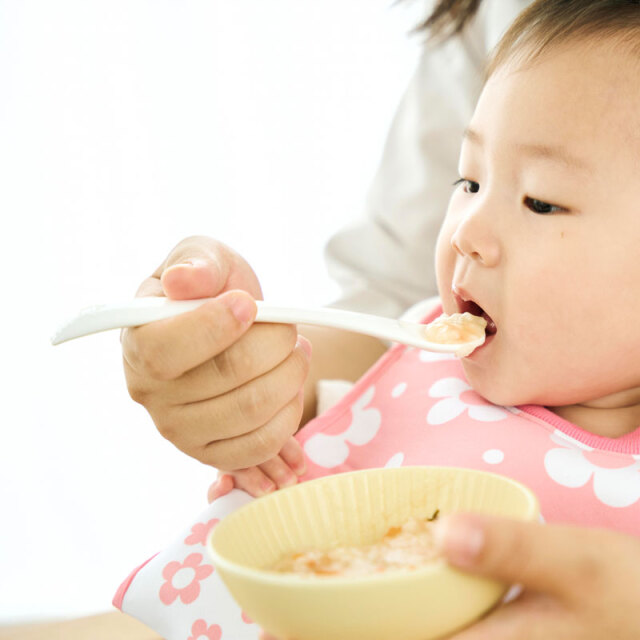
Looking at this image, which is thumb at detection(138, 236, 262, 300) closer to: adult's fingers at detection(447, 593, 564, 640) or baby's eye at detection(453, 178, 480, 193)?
baby's eye at detection(453, 178, 480, 193)

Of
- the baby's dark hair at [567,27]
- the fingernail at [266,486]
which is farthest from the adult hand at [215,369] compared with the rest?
the baby's dark hair at [567,27]

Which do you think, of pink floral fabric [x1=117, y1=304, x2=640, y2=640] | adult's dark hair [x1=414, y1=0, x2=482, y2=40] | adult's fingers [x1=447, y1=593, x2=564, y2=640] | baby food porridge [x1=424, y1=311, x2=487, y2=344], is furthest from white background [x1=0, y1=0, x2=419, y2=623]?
adult's fingers [x1=447, y1=593, x2=564, y2=640]

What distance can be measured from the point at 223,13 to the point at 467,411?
130cm

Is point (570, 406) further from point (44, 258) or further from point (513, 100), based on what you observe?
point (44, 258)

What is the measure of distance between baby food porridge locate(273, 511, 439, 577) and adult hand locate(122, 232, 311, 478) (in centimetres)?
21

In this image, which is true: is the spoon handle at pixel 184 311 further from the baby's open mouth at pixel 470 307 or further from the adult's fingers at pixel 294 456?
the adult's fingers at pixel 294 456

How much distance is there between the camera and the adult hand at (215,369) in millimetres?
814

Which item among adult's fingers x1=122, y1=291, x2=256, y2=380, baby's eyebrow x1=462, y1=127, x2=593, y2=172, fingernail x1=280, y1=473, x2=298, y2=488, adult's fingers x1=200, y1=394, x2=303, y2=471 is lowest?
fingernail x1=280, y1=473, x2=298, y2=488

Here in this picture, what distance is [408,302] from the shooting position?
64.4 inches

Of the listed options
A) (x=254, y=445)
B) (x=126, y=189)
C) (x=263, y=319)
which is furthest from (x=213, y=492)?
(x=126, y=189)

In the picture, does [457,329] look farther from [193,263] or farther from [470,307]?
[193,263]

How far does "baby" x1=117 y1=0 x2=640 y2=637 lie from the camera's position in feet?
2.92

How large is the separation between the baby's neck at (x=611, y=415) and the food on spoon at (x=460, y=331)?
0.64ft

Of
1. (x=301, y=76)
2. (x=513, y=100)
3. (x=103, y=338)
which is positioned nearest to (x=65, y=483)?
(x=103, y=338)
